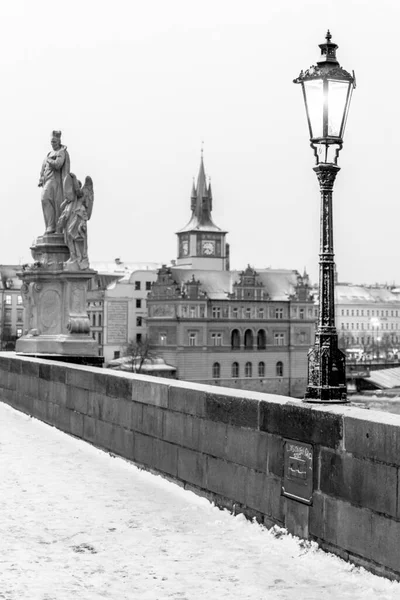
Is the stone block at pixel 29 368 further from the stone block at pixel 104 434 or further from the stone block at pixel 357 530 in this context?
the stone block at pixel 357 530

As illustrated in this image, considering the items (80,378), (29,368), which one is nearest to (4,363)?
(29,368)

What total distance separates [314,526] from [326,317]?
163 cm

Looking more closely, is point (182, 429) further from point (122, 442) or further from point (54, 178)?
point (54, 178)

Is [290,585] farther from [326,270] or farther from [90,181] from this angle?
[90,181]

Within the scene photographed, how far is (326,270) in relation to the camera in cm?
814

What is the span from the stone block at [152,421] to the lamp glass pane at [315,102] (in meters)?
3.05

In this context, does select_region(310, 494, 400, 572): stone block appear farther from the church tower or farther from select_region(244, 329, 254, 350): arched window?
the church tower

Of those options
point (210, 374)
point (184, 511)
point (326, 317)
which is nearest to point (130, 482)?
point (184, 511)

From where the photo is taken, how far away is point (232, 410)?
8.42 meters

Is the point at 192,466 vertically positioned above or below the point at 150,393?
below

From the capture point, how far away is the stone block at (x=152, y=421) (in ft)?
32.1

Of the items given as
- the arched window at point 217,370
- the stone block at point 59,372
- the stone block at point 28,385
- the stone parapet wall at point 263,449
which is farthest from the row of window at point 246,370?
the stone parapet wall at point 263,449

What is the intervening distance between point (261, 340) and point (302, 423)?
131969 mm

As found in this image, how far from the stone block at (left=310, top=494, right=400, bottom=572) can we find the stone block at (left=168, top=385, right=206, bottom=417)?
6.43ft
